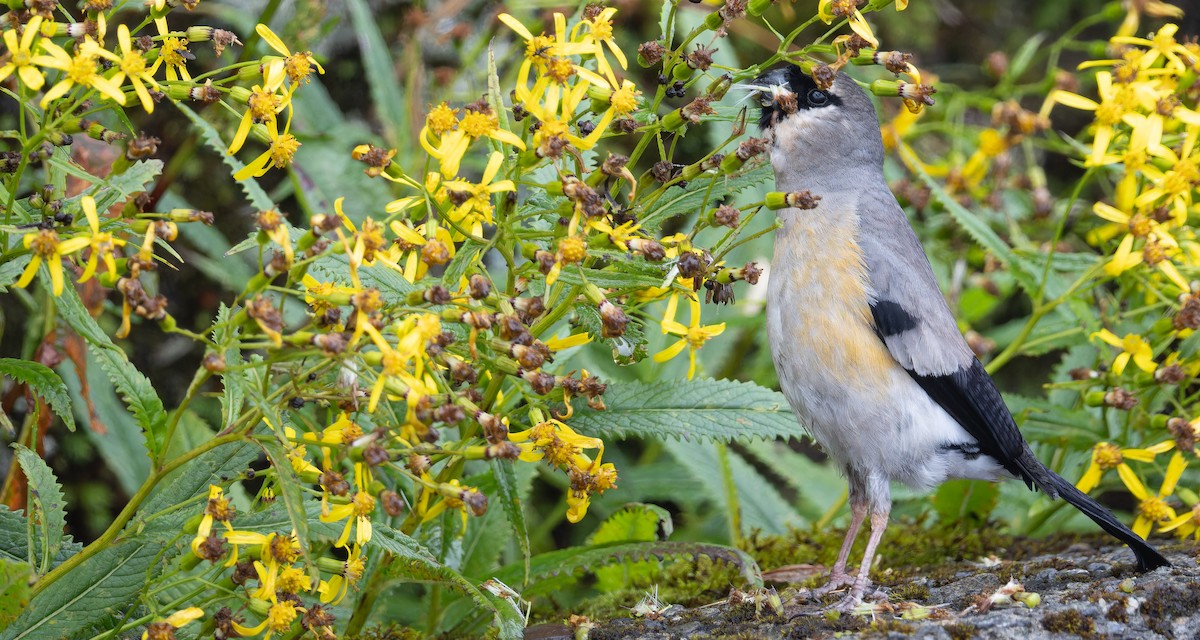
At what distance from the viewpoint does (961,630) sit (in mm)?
2701

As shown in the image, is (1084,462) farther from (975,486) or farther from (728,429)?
(728,429)

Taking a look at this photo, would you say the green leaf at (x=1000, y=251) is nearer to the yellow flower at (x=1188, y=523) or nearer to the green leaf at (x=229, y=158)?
the yellow flower at (x=1188, y=523)

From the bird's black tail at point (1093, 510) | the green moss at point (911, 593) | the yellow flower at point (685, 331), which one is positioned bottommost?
the green moss at point (911, 593)

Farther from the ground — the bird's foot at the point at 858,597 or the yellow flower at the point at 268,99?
the yellow flower at the point at 268,99

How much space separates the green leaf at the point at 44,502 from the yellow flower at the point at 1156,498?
3.11 meters

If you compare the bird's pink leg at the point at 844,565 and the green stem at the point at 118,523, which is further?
the bird's pink leg at the point at 844,565

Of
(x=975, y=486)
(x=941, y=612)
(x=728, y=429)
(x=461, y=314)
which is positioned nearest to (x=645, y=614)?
(x=728, y=429)

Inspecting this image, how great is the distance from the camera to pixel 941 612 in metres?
2.93

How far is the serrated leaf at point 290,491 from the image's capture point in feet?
6.84

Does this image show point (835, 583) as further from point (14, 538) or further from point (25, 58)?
point (25, 58)

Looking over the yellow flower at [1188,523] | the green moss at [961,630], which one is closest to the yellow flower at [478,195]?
the green moss at [961,630]

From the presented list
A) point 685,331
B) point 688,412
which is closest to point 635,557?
point 688,412

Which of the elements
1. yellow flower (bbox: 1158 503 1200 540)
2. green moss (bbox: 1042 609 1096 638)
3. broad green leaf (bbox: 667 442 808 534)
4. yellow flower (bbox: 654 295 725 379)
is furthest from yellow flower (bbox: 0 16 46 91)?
yellow flower (bbox: 1158 503 1200 540)

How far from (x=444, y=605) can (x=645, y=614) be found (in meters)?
0.75
